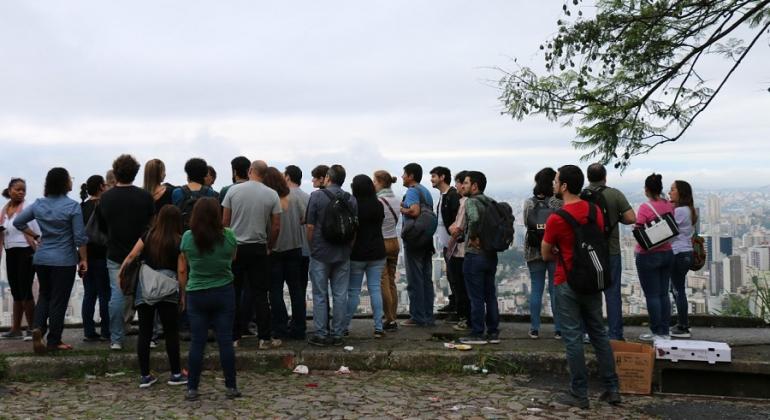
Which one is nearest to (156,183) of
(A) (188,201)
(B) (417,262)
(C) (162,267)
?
(A) (188,201)

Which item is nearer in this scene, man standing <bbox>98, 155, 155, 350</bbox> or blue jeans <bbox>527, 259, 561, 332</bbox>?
man standing <bbox>98, 155, 155, 350</bbox>

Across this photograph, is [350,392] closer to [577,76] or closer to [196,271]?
[196,271]

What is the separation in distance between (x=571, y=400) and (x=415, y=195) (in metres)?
3.63

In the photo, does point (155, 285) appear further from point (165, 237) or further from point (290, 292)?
point (290, 292)

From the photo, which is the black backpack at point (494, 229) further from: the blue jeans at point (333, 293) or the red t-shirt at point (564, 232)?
the red t-shirt at point (564, 232)

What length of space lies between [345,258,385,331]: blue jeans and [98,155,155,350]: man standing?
241cm

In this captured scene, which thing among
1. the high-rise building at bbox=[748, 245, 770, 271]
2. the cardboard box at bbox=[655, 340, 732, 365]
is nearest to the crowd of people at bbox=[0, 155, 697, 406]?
the cardboard box at bbox=[655, 340, 732, 365]

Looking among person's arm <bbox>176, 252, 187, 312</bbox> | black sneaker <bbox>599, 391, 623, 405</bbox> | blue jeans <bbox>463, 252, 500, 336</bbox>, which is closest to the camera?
black sneaker <bbox>599, 391, 623, 405</bbox>

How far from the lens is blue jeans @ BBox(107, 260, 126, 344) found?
7309 mm

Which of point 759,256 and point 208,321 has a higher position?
point 759,256

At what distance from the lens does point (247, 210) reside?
732 centimetres

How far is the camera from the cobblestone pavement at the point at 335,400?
19.2 feet

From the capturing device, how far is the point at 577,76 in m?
8.32

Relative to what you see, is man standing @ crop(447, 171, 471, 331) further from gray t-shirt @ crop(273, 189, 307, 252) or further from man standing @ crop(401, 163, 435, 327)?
gray t-shirt @ crop(273, 189, 307, 252)
